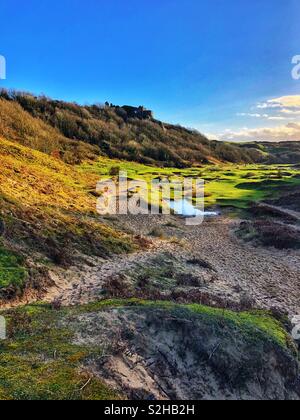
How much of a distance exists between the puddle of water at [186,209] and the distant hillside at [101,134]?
19563mm

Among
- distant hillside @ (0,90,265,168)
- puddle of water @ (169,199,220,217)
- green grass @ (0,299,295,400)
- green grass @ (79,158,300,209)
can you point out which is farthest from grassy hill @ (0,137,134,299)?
distant hillside @ (0,90,265,168)

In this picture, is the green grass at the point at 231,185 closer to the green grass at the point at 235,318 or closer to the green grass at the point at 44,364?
the green grass at the point at 235,318

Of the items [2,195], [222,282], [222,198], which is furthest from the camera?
[222,198]

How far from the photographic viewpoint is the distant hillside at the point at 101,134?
60.5 metres

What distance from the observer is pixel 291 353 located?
33.0 feet

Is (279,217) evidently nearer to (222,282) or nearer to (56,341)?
(222,282)

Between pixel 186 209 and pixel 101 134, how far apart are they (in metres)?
48.9

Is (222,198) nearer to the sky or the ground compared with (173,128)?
nearer to the ground

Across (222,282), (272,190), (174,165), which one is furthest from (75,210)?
(174,165)

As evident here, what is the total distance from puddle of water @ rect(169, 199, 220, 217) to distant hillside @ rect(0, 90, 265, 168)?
64.2 ft

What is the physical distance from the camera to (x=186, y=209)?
1740 inches

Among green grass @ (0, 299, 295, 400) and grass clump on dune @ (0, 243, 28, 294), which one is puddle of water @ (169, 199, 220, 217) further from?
green grass @ (0, 299, 295, 400)

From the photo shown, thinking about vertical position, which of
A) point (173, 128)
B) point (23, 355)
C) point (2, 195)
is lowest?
point (23, 355)

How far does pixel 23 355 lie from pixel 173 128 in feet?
402
